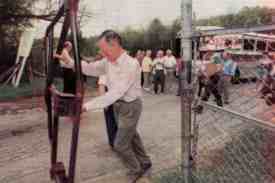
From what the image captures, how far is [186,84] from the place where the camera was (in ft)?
8.58

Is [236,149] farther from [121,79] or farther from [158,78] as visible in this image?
[158,78]

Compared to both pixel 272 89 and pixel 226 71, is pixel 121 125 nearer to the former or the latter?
pixel 226 71

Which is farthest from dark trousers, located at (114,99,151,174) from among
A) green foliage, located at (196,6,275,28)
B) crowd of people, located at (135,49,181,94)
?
crowd of people, located at (135,49,181,94)

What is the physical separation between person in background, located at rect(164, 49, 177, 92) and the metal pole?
11099 mm

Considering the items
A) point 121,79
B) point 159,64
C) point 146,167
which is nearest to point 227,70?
point 121,79

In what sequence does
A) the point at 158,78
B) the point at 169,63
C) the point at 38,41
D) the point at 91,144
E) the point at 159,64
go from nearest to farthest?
the point at 91,144
the point at 158,78
the point at 159,64
the point at 169,63
the point at 38,41

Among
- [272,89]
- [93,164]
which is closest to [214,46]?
[272,89]

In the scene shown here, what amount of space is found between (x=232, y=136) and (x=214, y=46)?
3.91ft

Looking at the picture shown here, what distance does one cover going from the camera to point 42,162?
533 cm

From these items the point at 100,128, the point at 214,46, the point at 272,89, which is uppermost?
the point at 214,46

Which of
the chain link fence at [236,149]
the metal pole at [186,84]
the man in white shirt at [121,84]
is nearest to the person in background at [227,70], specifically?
the chain link fence at [236,149]

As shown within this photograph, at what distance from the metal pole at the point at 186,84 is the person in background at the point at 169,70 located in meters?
11.1

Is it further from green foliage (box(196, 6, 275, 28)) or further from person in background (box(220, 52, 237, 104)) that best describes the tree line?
green foliage (box(196, 6, 275, 28))

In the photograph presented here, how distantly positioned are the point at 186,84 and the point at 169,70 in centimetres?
1202
